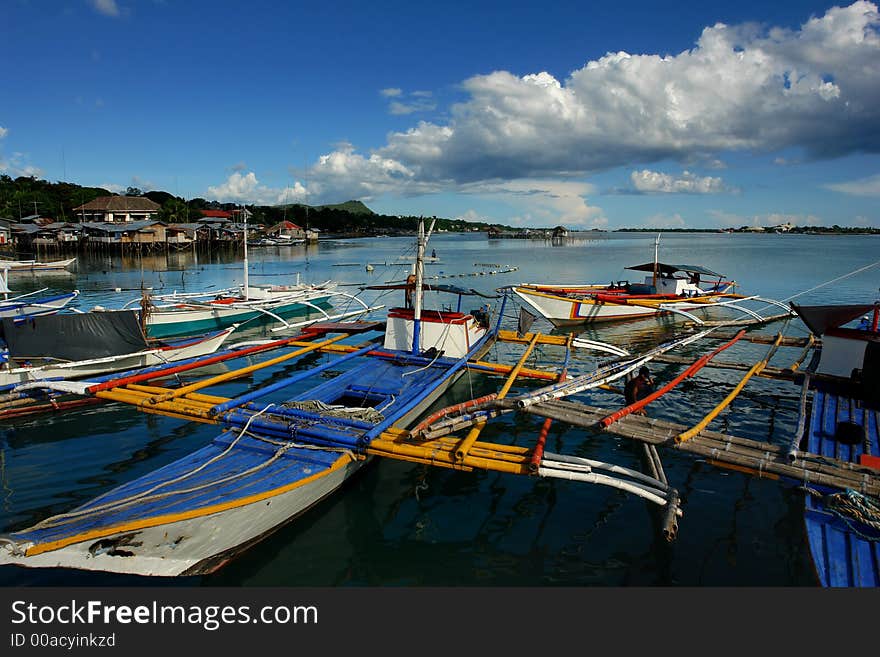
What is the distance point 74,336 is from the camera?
51.3ft

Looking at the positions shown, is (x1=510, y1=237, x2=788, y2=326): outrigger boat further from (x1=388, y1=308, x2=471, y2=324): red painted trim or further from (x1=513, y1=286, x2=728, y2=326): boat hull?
(x1=388, y1=308, x2=471, y2=324): red painted trim

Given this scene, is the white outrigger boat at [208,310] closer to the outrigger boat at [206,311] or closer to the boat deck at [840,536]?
the outrigger boat at [206,311]

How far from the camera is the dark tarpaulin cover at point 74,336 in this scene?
15.0 meters

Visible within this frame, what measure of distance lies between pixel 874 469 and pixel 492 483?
643 centimetres

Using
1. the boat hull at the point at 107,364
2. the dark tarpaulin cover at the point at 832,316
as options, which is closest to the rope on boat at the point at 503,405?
the dark tarpaulin cover at the point at 832,316

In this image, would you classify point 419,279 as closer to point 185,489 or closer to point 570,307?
point 185,489

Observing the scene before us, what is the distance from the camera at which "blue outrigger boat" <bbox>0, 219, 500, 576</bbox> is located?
625 centimetres

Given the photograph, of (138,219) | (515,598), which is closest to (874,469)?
(515,598)

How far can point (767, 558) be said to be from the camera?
8227mm

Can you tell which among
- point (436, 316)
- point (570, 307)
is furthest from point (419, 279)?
point (570, 307)

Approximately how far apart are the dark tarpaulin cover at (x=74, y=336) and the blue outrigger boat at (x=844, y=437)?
18.1 meters

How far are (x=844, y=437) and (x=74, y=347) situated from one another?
19.9m

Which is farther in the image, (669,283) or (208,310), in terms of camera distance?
(669,283)

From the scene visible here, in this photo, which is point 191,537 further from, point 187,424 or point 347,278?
point 347,278
